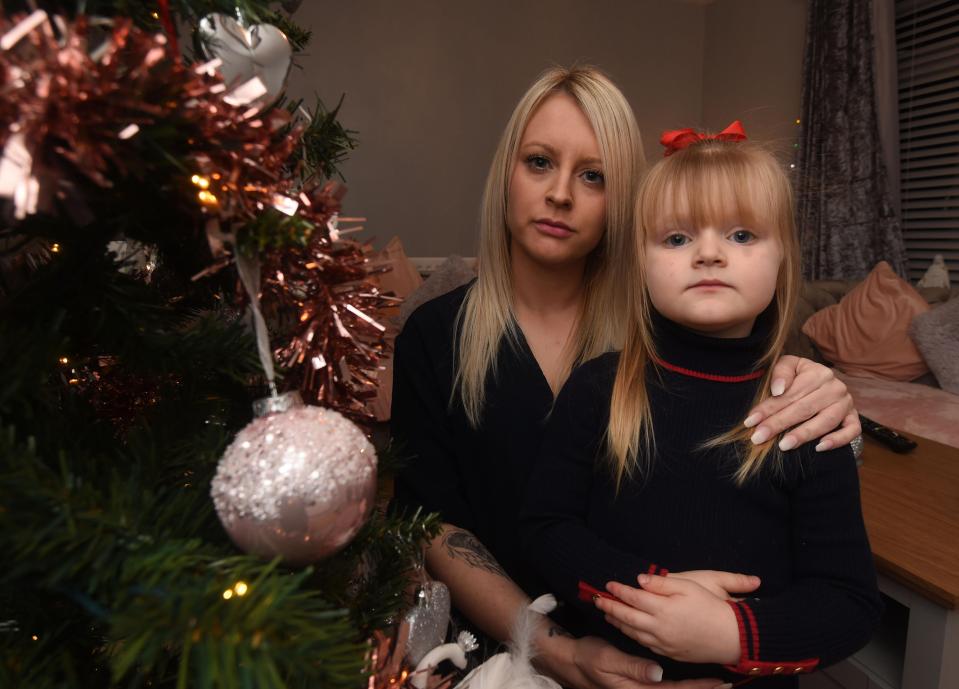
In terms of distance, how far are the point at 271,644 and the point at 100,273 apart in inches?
9.9

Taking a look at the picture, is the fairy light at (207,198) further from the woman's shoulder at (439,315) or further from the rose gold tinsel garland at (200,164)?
the woman's shoulder at (439,315)

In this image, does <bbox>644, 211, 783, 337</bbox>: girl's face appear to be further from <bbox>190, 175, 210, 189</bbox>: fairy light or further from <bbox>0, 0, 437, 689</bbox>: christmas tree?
<bbox>190, 175, 210, 189</bbox>: fairy light

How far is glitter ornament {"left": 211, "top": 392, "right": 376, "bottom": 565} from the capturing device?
31cm

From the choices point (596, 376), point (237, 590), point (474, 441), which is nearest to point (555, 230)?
A: point (596, 376)

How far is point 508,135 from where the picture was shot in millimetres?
1071

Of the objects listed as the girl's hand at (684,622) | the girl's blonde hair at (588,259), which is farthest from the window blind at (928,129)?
the girl's hand at (684,622)

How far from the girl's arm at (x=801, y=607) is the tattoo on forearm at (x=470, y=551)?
0.29m

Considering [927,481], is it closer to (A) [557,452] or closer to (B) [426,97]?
(A) [557,452]

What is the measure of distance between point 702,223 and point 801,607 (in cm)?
44

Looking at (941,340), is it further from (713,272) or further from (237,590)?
(237,590)

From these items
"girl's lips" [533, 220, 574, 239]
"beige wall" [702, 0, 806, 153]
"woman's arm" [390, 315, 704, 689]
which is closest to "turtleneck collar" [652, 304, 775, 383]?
"girl's lips" [533, 220, 574, 239]

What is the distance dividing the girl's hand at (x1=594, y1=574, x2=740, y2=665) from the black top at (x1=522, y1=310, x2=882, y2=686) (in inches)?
0.9

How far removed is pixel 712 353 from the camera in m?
0.80

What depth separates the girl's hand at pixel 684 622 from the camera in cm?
65
